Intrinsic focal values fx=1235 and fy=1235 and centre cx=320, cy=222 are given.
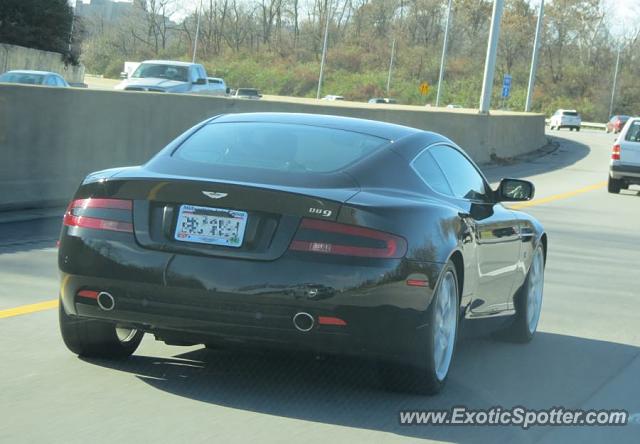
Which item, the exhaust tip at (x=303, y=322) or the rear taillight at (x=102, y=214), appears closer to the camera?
the exhaust tip at (x=303, y=322)

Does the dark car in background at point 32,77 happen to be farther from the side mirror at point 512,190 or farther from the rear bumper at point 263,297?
the rear bumper at point 263,297

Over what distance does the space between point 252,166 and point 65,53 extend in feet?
141

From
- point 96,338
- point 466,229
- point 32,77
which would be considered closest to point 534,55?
point 32,77

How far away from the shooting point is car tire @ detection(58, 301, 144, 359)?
6.10 metres

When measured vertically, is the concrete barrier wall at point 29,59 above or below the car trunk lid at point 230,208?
below

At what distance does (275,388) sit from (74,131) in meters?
9.21

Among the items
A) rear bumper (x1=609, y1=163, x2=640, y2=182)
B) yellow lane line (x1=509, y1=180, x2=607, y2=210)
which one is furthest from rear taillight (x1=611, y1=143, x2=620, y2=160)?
yellow lane line (x1=509, y1=180, x2=607, y2=210)

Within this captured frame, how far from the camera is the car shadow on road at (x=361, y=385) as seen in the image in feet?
18.3

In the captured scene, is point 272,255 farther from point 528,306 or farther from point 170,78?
point 170,78

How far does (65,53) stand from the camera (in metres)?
47.5

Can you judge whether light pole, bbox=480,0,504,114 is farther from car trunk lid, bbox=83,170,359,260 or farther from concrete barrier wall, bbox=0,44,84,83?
car trunk lid, bbox=83,170,359,260

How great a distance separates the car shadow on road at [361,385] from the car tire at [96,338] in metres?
0.06

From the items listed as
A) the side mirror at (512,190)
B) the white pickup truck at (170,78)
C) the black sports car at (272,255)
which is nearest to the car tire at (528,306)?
the side mirror at (512,190)

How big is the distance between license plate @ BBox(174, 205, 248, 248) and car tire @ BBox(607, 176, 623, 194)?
20812 mm
